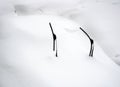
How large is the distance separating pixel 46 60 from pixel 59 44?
0.67ft

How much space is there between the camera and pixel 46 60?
109cm

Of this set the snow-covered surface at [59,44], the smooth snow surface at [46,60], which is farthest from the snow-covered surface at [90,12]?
the smooth snow surface at [46,60]

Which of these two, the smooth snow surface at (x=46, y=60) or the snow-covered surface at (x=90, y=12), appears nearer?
the smooth snow surface at (x=46, y=60)

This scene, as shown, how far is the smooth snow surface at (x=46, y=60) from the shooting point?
0.97 metres

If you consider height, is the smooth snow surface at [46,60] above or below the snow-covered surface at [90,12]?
below

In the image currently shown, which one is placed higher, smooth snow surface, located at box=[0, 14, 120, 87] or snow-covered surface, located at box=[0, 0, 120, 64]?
snow-covered surface, located at box=[0, 0, 120, 64]

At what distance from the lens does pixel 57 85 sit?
3.04ft

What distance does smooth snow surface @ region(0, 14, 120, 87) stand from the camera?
3.19 ft

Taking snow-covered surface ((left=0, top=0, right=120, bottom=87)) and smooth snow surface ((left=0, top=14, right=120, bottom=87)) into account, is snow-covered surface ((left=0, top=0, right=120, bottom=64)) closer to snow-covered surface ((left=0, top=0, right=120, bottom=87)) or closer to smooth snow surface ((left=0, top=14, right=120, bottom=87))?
snow-covered surface ((left=0, top=0, right=120, bottom=87))

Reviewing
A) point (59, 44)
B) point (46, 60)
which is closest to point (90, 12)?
point (59, 44)

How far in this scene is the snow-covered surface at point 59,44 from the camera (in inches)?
39.0

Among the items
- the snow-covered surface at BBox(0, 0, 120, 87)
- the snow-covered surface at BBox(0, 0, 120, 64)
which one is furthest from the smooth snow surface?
the snow-covered surface at BBox(0, 0, 120, 64)

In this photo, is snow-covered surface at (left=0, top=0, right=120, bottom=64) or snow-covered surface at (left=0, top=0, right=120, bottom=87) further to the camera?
snow-covered surface at (left=0, top=0, right=120, bottom=64)

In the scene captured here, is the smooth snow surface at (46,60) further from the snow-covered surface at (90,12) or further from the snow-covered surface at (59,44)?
the snow-covered surface at (90,12)
